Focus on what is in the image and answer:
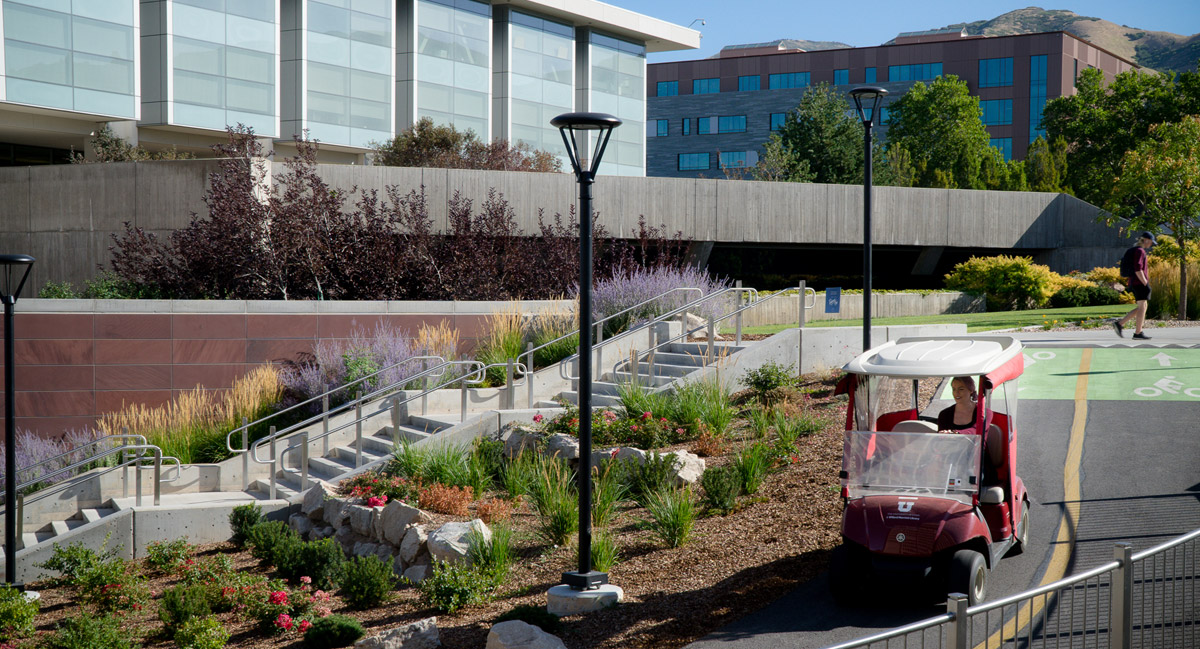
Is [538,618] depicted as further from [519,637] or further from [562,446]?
[562,446]

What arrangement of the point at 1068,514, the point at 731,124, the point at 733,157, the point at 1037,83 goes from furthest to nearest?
the point at 731,124
the point at 733,157
the point at 1037,83
the point at 1068,514

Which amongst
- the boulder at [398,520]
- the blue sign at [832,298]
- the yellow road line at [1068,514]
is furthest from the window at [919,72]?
the boulder at [398,520]

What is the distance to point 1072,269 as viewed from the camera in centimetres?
3116

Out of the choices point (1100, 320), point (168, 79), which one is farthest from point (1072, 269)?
point (168, 79)

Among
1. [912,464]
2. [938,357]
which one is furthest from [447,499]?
[938,357]

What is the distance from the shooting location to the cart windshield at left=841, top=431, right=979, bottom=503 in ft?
23.7

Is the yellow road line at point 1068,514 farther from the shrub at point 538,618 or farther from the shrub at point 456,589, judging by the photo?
the shrub at point 456,589

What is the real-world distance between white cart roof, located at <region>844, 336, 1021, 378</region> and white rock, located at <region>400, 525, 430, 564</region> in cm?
532

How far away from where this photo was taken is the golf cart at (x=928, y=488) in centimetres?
696

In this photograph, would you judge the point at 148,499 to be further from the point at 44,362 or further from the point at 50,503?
the point at 44,362

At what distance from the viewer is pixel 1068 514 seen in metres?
8.99

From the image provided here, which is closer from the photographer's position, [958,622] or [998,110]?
[958,622]

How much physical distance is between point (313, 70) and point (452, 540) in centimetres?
2895

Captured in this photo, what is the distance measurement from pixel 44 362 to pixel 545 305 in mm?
8428
